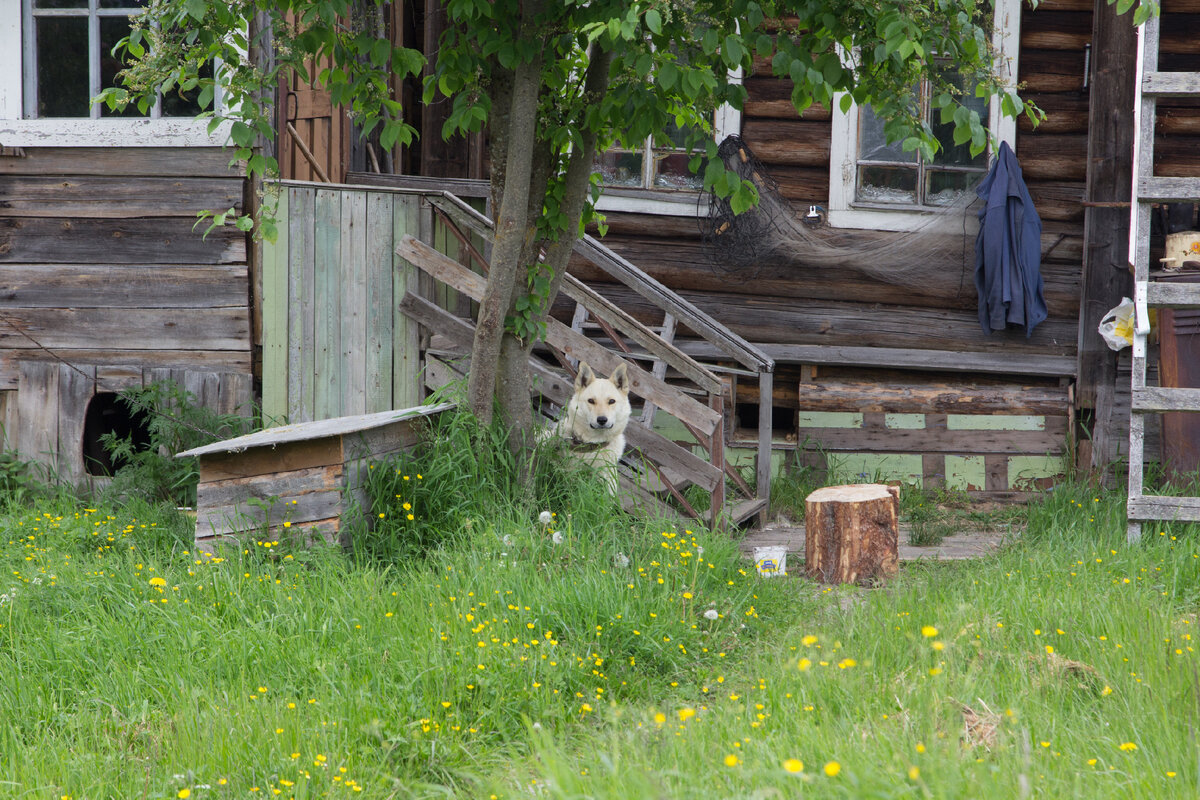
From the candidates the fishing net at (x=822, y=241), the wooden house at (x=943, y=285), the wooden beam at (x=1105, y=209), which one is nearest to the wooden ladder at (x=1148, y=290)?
the wooden beam at (x=1105, y=209)

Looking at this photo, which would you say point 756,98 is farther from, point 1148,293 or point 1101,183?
point 1148,293

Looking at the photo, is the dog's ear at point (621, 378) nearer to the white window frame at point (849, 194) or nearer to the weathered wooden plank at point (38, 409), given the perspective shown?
the white window frame at point (849, 194)

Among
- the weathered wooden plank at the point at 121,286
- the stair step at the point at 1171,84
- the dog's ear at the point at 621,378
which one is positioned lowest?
the dog's ear at the point at 621,378

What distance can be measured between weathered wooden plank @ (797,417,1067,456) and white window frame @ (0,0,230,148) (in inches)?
193

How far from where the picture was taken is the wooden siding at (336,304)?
627 cm

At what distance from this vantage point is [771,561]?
15.1 feet

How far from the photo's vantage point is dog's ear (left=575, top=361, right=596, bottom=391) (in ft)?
19.1

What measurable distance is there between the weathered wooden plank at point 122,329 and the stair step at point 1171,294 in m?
5.42

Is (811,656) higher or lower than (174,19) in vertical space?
lower

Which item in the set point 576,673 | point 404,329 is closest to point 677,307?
point 404,329

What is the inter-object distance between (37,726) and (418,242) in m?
3.78

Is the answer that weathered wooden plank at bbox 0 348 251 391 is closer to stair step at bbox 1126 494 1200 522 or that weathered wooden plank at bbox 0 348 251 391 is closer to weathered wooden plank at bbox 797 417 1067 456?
weathered wooden plank at bbox 797 417 1067 456

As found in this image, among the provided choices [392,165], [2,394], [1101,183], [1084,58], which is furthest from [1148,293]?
[2,394]

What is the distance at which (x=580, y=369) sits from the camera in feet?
19.2
